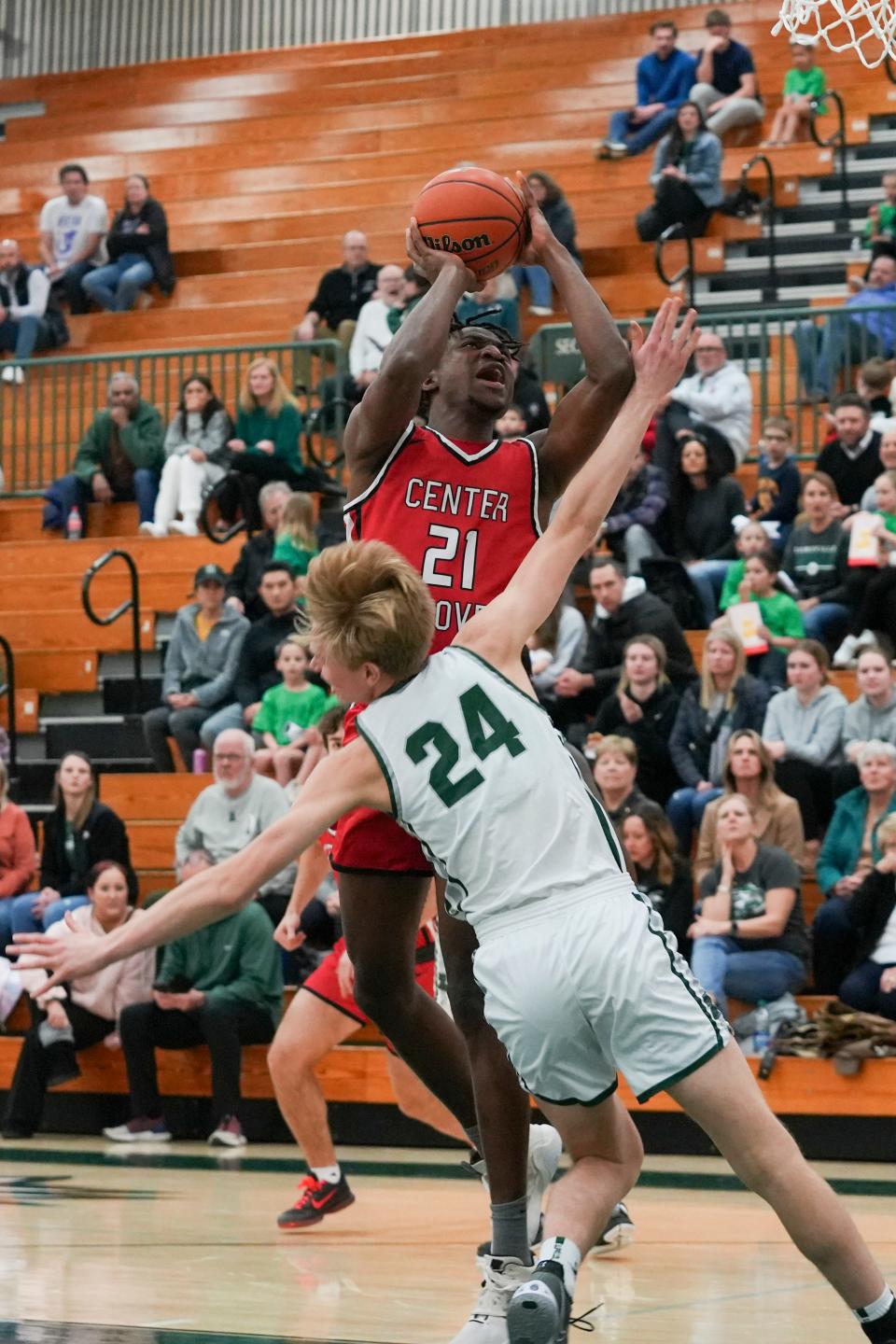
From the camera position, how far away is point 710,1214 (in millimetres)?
7273

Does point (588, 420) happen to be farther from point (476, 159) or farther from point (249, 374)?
point (476, 159)

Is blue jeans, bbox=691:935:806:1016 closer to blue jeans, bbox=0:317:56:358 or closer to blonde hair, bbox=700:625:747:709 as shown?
blonde hair, bbox=700:625:747:709

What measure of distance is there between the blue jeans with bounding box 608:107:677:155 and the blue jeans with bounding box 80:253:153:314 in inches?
169

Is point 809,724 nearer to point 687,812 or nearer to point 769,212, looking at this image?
point 687,812

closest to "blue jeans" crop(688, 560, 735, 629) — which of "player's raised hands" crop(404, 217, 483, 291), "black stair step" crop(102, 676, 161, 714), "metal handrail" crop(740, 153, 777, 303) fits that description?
"black stair step" crop(102, 676, 161, 714)

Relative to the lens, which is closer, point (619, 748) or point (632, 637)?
point (619, 748)

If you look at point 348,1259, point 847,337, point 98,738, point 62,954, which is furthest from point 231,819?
point 62,954

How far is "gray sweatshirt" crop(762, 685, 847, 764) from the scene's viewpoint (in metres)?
10.1

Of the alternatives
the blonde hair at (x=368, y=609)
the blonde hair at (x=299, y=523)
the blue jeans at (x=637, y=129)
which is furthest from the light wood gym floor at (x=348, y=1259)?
the blue jeans at (x=637, y=129)

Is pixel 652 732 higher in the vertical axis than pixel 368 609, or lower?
lower

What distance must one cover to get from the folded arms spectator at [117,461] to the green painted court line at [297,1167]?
21.8 feet

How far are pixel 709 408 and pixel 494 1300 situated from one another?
9.09 meters

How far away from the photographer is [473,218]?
4793 mm

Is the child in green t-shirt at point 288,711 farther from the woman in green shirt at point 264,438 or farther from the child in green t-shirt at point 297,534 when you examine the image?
the woman in green shirt at point 264,438
